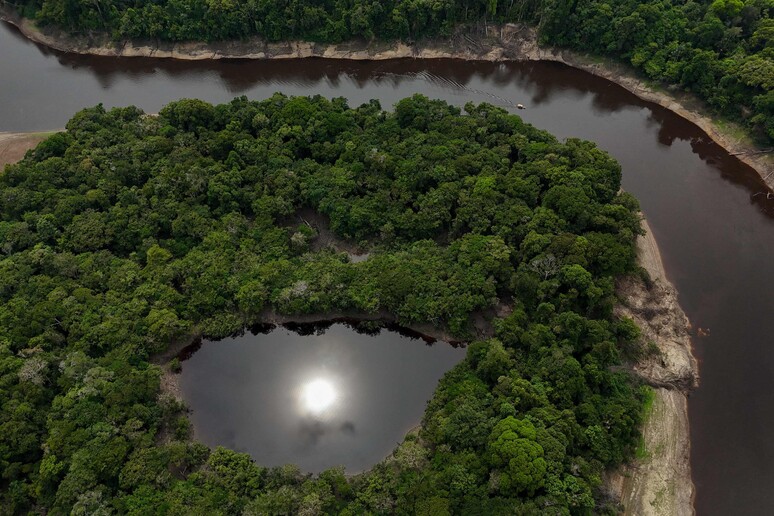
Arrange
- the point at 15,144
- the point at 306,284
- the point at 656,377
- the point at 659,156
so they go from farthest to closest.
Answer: the point at 15,144 → the point at 659,156 → the point at 306,284 → the point at 656,377

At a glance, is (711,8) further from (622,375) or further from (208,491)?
(208,491)

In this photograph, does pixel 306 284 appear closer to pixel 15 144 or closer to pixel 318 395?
pixel 318 395

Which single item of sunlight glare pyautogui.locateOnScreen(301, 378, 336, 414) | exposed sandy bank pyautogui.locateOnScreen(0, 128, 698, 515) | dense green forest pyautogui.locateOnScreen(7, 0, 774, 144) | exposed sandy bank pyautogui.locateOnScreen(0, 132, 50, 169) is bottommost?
exposed sandy bank pyautogui.locateOnScreen(0, 132, 50, 169)

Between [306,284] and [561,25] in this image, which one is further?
[561,25]

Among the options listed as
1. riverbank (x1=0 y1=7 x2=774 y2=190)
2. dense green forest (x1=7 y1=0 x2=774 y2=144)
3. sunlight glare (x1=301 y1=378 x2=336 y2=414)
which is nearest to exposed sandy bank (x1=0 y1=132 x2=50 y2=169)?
riverbank (x1=0 y1=7 x2=774 y2=190)

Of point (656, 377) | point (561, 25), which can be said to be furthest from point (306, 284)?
point (561, 25)

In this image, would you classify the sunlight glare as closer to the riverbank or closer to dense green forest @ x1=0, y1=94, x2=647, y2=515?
dense green forest @ x1=0, y1=94, x2=647, y2=515
